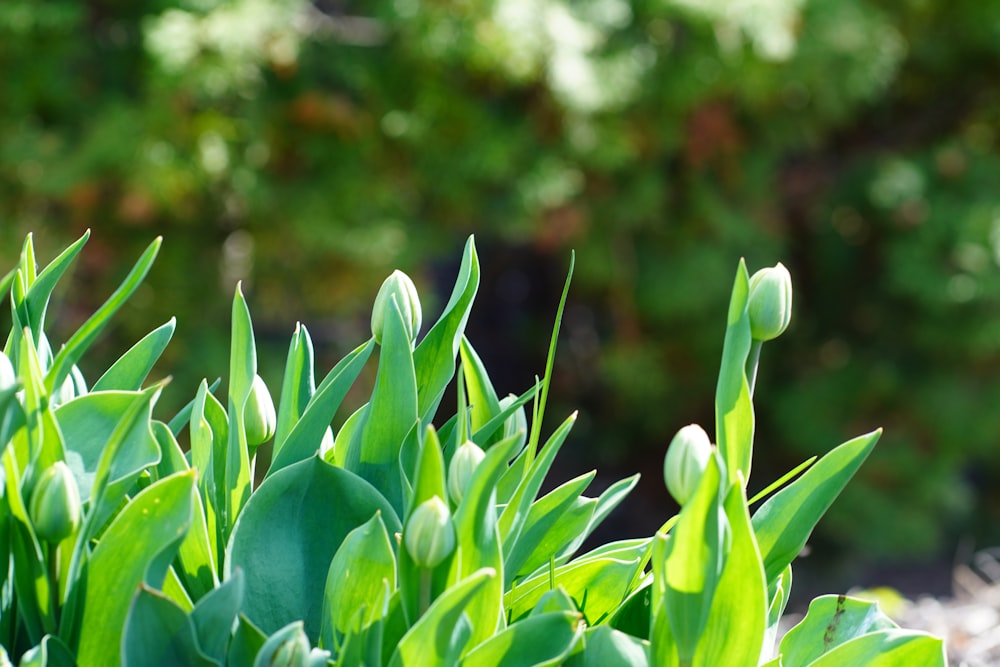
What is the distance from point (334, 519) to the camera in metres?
0.54

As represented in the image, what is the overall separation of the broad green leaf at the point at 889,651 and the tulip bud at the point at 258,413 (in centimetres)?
32

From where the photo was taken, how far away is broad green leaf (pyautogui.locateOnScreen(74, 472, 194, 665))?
457 millimetres

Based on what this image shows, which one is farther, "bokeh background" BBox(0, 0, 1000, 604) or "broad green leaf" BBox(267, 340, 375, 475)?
"bokeh background" BBox(0, 0, 1000, 604)

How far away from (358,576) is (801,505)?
0.22m

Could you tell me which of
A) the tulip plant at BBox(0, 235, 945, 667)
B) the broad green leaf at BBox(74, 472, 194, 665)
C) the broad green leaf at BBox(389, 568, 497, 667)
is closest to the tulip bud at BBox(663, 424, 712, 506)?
the tulip plant at BBox(0, 235, 945, 667)

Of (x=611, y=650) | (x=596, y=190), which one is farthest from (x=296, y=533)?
(x=596, y=190)

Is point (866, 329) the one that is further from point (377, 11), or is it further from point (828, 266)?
point (377, 11)

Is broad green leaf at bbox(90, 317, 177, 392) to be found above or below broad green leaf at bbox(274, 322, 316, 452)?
above

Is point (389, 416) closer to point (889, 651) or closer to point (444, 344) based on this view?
point (444, 344)

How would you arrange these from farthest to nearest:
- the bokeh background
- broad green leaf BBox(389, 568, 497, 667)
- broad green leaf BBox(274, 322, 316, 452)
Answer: the bokeh background < broad green leaf BBox(274, 322, 316, 452) < broad green leaf BBox(389, 568, 497, 667)

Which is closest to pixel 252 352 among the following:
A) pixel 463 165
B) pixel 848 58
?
pixel 463 165

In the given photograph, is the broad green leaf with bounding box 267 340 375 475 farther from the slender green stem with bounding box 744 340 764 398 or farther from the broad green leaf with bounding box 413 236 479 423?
the slender green stem with bounding box 744 340 764 398

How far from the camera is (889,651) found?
19.5 inches

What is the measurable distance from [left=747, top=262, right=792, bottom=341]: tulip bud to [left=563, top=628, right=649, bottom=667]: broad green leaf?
0.16 metres
